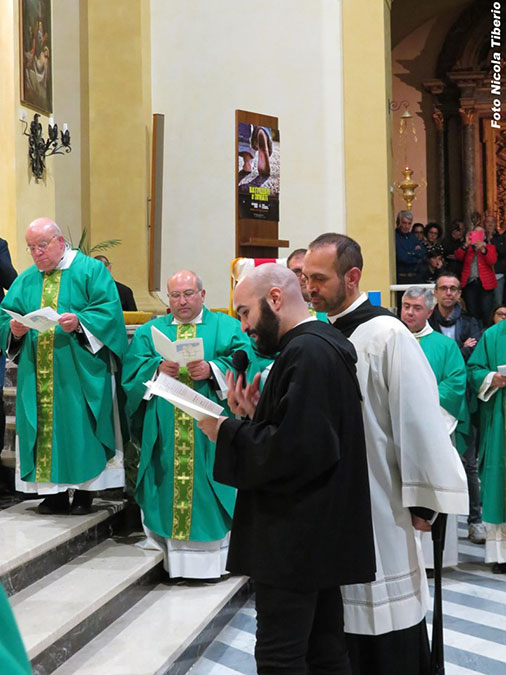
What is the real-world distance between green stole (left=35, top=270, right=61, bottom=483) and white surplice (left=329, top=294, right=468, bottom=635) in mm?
2597

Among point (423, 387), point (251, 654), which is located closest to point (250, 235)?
point (251, 654)

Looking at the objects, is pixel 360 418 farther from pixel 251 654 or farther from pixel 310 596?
pixel 251 654

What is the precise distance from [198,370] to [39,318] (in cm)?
92

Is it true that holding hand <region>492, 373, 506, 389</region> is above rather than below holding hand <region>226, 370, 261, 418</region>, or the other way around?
below

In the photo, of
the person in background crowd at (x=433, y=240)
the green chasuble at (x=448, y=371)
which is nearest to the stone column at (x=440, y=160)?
the person in background crowd at (x=433, y=240)

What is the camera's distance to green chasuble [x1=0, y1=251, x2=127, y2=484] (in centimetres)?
531

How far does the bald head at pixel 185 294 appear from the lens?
5383mm

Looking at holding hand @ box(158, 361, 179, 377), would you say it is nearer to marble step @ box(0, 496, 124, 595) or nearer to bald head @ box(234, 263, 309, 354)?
marble step @ box(0, 496, 124, 595)

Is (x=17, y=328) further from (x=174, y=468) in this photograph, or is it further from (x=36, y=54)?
(x=36, y=54)

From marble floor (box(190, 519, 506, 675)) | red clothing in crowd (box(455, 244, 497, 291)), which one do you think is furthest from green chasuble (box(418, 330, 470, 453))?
red clothing in crowd (box(455, 244, 497, 291))

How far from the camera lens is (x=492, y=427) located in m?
6.04

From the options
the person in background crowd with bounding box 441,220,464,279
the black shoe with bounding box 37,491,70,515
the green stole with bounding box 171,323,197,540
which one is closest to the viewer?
the green stole with bounding box 171,323,197,540

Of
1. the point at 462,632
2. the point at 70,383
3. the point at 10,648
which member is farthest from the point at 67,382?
the point at 10,648

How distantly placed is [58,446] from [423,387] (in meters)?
2.79
